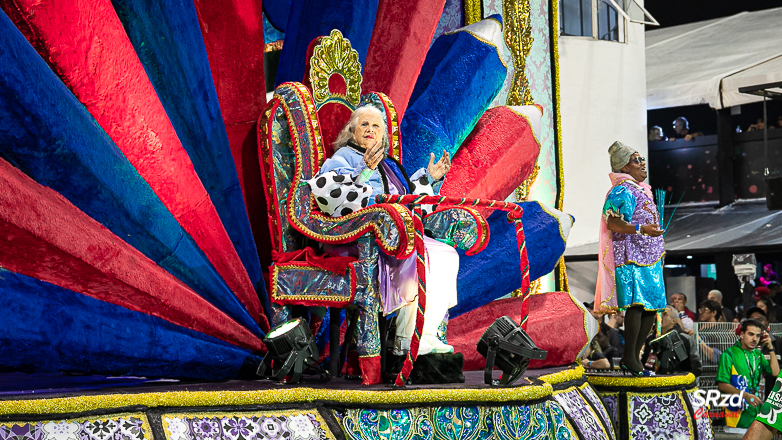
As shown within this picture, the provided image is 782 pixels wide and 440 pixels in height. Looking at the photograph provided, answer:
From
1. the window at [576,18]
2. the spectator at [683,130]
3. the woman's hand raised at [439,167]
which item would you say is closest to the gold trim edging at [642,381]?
the woman's hand raised at [439,167]

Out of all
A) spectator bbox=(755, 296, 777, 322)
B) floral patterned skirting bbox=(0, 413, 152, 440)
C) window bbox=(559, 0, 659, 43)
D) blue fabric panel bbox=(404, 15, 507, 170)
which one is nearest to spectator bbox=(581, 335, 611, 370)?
blue fabric panel bbox=(404, 15, 507, 170)

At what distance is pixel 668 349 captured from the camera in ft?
16.2

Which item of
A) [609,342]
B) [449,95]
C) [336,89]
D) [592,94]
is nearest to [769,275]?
[592,94]

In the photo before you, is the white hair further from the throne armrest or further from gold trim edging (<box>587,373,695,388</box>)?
gold trim edging (<box>587,373,695,388</box>)

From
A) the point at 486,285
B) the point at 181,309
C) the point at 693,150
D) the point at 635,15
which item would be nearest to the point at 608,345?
the point at 486,285

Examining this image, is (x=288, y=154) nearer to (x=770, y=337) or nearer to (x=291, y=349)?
(x=291, y=349)

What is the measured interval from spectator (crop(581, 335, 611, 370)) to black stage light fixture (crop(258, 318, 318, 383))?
2.97 meters

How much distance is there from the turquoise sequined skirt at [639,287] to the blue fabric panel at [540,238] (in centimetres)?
37

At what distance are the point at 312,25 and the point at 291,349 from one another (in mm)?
1496

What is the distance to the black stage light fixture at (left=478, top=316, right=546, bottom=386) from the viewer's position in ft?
10.5

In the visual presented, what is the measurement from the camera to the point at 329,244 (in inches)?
135

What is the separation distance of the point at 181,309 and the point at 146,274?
202 mm

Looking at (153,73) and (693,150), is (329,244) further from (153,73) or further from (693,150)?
(693,150)

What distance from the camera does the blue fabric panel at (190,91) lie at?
10.5ft
